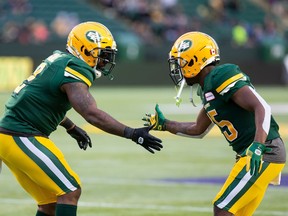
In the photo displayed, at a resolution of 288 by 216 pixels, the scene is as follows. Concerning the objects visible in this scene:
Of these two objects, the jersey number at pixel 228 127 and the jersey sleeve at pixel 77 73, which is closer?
the jersey sleeve at pixel 77 73

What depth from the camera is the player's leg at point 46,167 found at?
6.18 metres

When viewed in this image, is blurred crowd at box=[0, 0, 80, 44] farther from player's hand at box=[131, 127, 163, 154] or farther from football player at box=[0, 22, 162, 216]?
player's hand at box=[131, 127, 163, 154]

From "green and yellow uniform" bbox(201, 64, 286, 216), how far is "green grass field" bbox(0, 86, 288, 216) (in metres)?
2.27

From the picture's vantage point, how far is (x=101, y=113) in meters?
6.22

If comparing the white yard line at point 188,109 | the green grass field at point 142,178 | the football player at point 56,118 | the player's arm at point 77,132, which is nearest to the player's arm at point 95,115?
the football player at point 56,118

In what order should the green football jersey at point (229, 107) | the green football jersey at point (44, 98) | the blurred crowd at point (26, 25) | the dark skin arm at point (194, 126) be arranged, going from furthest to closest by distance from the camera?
the blurred crowd at point (26, 25), the dark skin arm at point (194, 126), the green football jersey at point (44, 98), the green football jersey at point (229, 107)

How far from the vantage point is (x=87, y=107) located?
6.19 meters

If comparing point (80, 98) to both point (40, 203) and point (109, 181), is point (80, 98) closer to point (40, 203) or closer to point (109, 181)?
point (40, 203)

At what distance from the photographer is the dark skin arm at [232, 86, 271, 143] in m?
5.98

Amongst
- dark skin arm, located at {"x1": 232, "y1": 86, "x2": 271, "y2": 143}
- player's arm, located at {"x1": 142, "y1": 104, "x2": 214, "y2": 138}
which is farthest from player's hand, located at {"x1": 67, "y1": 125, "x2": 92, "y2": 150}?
dark skin arm, located at {"x1": 232, "y1": 86, "x2": 271, "y2": 143}

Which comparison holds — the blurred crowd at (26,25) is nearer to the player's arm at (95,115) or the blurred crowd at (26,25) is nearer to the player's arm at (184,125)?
the player's arm at (184,125)

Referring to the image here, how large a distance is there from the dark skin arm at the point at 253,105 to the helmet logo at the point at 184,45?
596 mm

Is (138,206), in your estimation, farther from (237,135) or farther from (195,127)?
(237,135)

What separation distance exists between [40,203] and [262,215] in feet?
9.35
